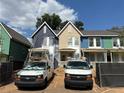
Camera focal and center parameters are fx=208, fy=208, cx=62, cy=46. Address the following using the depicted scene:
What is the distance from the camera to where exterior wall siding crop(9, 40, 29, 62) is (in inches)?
1282

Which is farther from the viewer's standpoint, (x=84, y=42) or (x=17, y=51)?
(x=84, y=42)

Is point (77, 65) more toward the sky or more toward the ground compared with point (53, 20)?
more toward the ground

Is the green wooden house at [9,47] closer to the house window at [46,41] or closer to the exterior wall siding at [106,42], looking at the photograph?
the house window at [46,41]

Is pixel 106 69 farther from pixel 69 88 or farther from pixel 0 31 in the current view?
pixel 0 31

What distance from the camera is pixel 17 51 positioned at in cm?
3500

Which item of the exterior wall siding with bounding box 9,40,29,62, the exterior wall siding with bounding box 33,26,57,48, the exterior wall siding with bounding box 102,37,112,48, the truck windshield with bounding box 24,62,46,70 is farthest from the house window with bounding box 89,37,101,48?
the truck windshield with bounding box 24,62,46,70

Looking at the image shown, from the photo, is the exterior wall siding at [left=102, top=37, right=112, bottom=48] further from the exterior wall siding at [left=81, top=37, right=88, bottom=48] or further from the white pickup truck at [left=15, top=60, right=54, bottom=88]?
the white pickup truck at [left=15, top=60, right=54, bottom=88]

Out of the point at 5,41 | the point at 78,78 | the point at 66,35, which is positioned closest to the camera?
the point at 78,78

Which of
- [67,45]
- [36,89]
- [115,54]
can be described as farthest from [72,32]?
[36,89]

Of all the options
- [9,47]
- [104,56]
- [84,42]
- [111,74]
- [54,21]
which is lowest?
[111,74]

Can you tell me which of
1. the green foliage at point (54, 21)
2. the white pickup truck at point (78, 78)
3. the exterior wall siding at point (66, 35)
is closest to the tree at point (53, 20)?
the green foliage at point (54, 21)

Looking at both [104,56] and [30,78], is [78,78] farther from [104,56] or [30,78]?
[104,56]

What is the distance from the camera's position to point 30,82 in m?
14.8

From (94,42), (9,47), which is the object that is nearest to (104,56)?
(94,42)
